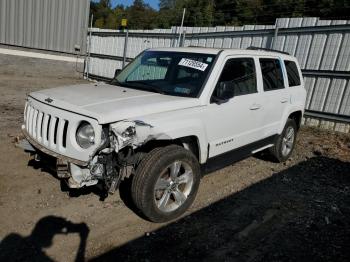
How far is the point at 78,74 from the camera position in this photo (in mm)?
17734

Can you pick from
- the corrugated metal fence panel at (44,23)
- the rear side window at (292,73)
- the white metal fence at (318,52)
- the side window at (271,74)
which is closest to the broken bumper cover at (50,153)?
the side window at (271,74)

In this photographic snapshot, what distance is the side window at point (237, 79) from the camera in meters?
4.14

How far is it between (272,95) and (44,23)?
1422 cm

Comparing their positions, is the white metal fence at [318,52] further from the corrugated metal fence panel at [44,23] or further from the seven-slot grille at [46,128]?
the corrugated metal fence panel at [44,23]

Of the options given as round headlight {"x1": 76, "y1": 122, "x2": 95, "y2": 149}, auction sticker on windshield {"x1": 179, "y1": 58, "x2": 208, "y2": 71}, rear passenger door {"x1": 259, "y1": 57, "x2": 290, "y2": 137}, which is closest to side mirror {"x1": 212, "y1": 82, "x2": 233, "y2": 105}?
auction sticker on windshield {"x1": 179, "y1": 58, "x2": 208, "y2": 71}

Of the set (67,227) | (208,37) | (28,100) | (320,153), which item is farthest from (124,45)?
(67,227)

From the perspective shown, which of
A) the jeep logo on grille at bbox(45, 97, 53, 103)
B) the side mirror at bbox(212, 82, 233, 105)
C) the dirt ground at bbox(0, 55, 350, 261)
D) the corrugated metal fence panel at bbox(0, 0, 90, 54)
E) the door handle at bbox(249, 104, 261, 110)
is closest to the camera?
the dirt ground at bbox(0, 55, 350, 261)

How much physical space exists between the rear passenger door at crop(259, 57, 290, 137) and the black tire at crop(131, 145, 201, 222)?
1.95 metres

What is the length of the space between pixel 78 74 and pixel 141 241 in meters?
15.6

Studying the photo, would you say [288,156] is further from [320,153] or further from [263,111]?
[263,111]

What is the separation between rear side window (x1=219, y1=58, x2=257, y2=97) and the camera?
14.6 feet

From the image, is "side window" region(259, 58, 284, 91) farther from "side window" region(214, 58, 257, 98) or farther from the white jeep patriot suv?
"side window" region(214, 58, 257, 98)

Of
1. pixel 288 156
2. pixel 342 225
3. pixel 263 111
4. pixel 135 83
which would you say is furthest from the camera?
pixel 288 156

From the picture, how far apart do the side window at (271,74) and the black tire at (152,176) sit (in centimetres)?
213
